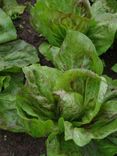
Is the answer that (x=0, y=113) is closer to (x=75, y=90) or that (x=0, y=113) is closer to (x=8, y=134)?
(x=8, y=134)

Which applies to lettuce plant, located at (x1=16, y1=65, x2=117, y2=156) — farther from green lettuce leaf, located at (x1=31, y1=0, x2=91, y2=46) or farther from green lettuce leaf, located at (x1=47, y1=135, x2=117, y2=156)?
green lettuce leaf, located at (x1=31, y1=0, x2=91, y2=46)

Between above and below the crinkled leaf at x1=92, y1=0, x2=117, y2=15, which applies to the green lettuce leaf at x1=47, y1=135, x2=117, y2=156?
below

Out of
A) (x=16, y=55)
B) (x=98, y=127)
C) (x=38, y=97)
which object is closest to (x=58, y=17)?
(x=16, y=55)

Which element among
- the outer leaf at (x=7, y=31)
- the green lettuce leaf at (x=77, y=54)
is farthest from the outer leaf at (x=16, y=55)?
the green lettuce leaf at (x=77, y=54)

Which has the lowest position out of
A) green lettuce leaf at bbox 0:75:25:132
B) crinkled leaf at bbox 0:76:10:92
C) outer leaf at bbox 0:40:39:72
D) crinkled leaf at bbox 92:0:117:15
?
green lettuce leaf at bbox 0:75:25:132

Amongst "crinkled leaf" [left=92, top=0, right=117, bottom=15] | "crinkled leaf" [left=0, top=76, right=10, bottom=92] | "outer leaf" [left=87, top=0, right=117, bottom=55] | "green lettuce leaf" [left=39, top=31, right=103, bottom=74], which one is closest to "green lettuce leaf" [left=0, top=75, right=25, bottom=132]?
"crinkled leaf" [left=0, top=76, right=10, bottom=92]

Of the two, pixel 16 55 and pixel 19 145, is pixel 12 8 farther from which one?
pixel 19 145
